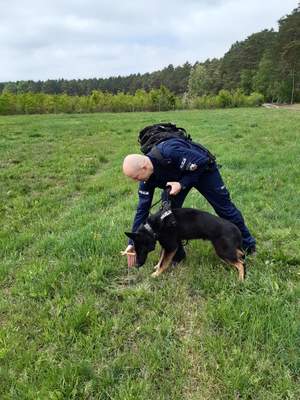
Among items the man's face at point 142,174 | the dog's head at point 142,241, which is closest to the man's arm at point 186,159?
the man's face at point 142,174

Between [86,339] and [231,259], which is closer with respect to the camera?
[86,339]

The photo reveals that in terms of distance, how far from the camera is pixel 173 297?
163 inches

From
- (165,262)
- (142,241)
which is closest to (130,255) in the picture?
(142,241)

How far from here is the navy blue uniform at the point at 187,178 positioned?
424cm

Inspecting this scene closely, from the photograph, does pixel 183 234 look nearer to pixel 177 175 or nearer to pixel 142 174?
pixel 177 175

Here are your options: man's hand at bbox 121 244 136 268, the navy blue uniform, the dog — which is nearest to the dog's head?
the dog

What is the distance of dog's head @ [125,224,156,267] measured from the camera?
14.7ft

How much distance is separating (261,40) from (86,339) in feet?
282

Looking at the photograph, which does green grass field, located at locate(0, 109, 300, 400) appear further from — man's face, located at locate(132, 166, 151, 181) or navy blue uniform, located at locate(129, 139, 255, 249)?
man's face, located at locate(132, 166, 151, 181)

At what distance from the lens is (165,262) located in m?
4.62

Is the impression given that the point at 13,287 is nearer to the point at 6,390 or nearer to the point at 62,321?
the point at 62,321

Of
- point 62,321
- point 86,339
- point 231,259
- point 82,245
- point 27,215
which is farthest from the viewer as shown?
point 27,215

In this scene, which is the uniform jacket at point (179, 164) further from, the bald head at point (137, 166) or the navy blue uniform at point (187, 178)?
the bald head at point (137, 166)

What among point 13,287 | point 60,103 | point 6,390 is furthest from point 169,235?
point 60,103
